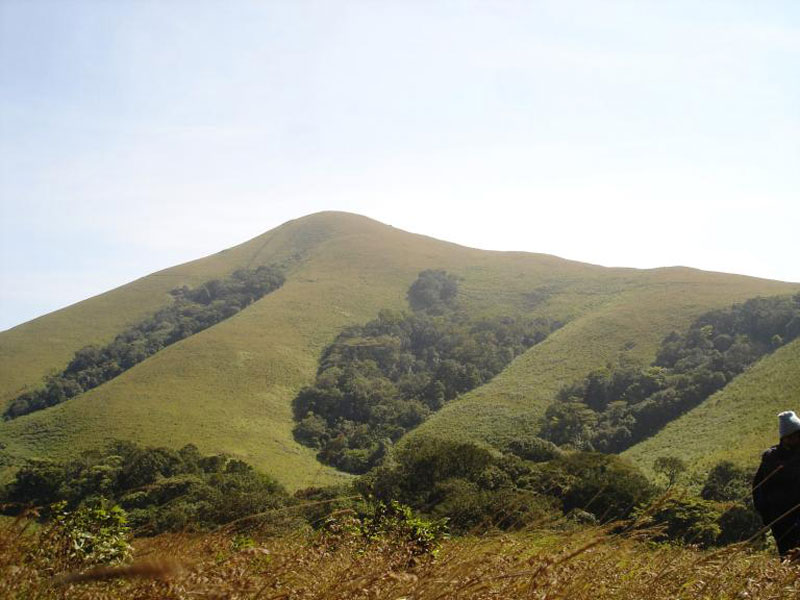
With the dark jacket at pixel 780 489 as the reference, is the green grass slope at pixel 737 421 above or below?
below

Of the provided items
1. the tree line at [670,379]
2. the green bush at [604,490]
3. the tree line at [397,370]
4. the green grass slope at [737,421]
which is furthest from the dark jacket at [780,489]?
the tree line at [397,370]

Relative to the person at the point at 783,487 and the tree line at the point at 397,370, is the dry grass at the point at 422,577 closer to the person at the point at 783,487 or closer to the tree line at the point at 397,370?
the person at the point at 783,487

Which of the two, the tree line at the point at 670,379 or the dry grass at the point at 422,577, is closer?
the dry grass at the point at 422,577

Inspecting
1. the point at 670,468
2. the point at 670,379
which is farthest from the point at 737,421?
the point at 670,468

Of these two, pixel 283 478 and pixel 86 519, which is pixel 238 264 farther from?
pixel 86 519

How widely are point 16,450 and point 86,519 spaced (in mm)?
67199

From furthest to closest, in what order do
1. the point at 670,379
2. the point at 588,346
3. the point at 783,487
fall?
1. the point at 588,346
2. the point at 670,379
3. the point at 783,487

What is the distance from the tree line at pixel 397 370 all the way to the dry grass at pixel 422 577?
6172 centimetres

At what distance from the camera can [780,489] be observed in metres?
5.84

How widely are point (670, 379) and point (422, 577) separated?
71.6 meters

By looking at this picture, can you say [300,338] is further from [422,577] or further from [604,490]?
[422,577]

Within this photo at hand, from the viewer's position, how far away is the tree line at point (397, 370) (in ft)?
240

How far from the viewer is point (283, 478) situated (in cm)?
5491

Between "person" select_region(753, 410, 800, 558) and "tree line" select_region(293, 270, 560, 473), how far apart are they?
60.6m
